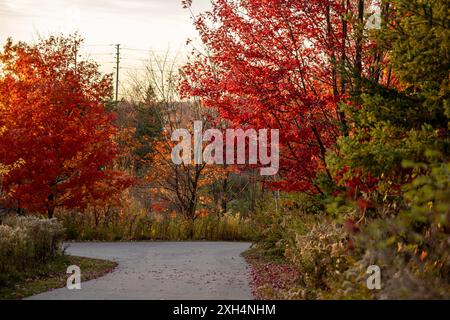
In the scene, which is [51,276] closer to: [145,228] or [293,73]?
[293,73]

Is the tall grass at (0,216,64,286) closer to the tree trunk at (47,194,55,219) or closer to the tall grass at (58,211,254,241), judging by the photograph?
the tree trunk at (47,194,55,219)

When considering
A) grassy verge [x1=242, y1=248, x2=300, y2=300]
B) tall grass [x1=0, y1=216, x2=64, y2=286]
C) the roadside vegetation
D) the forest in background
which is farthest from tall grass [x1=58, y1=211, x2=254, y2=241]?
tall grass [x1=0, y1=216, x2=64, y2=286]

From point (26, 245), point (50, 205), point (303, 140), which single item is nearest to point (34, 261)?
point (26, 245)

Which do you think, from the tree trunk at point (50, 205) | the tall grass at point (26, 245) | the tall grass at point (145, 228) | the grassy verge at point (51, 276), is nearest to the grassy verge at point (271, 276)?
the grassy verge at point (51, 276)

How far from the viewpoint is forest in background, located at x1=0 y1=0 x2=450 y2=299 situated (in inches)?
347

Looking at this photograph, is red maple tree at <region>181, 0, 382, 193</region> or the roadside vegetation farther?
red maple tree at <region>181, 0, 382, 193</region>

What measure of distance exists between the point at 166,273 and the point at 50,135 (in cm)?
901

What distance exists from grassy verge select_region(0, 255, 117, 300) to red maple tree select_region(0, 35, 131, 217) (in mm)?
4958

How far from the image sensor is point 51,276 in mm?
13898

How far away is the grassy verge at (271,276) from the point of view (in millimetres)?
10491

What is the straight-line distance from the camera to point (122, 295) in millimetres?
11047

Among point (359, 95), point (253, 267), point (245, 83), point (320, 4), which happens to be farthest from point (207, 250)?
point (359, 95)

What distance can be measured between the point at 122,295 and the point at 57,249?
18.7 feet
